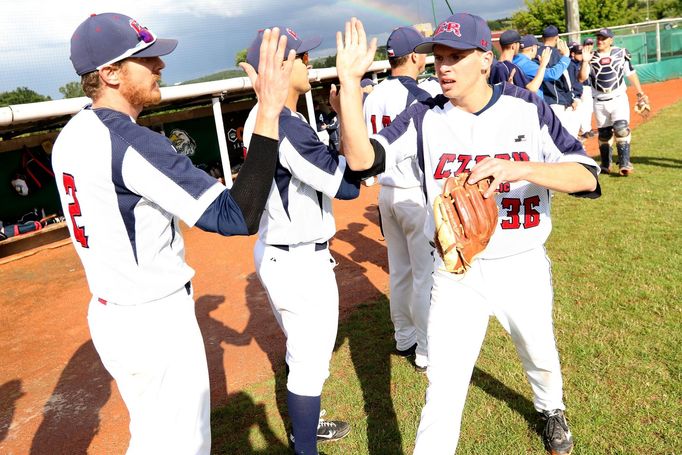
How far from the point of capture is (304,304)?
9.68 feet

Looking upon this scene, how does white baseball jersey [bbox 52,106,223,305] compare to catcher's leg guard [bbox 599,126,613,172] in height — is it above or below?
above

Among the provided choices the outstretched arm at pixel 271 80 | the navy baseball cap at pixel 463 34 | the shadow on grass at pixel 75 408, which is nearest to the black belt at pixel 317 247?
the outstretched arm at pixel 271 80

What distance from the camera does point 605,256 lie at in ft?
18.3

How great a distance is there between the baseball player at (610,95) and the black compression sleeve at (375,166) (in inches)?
278

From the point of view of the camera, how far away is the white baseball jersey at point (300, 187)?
258cm

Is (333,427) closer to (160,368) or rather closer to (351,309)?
(160,368)

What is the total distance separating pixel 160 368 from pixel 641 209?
6332mm

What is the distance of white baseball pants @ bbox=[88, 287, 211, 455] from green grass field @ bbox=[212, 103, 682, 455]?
126 centimetres

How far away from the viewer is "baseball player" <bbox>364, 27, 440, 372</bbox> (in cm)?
404

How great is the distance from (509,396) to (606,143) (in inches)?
261

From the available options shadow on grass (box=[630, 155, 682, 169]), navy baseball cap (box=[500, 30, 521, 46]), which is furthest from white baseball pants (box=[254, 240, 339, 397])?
shadow on grass (box=[630, 155, 682, 169])

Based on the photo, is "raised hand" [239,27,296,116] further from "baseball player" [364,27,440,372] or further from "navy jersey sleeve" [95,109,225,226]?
"baseball player" [364,27,440,372]

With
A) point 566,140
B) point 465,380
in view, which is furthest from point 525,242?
point 465,380

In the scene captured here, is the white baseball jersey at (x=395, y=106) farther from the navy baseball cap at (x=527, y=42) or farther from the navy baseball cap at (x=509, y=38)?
the navy baseball cap at (x=527, y=42)
